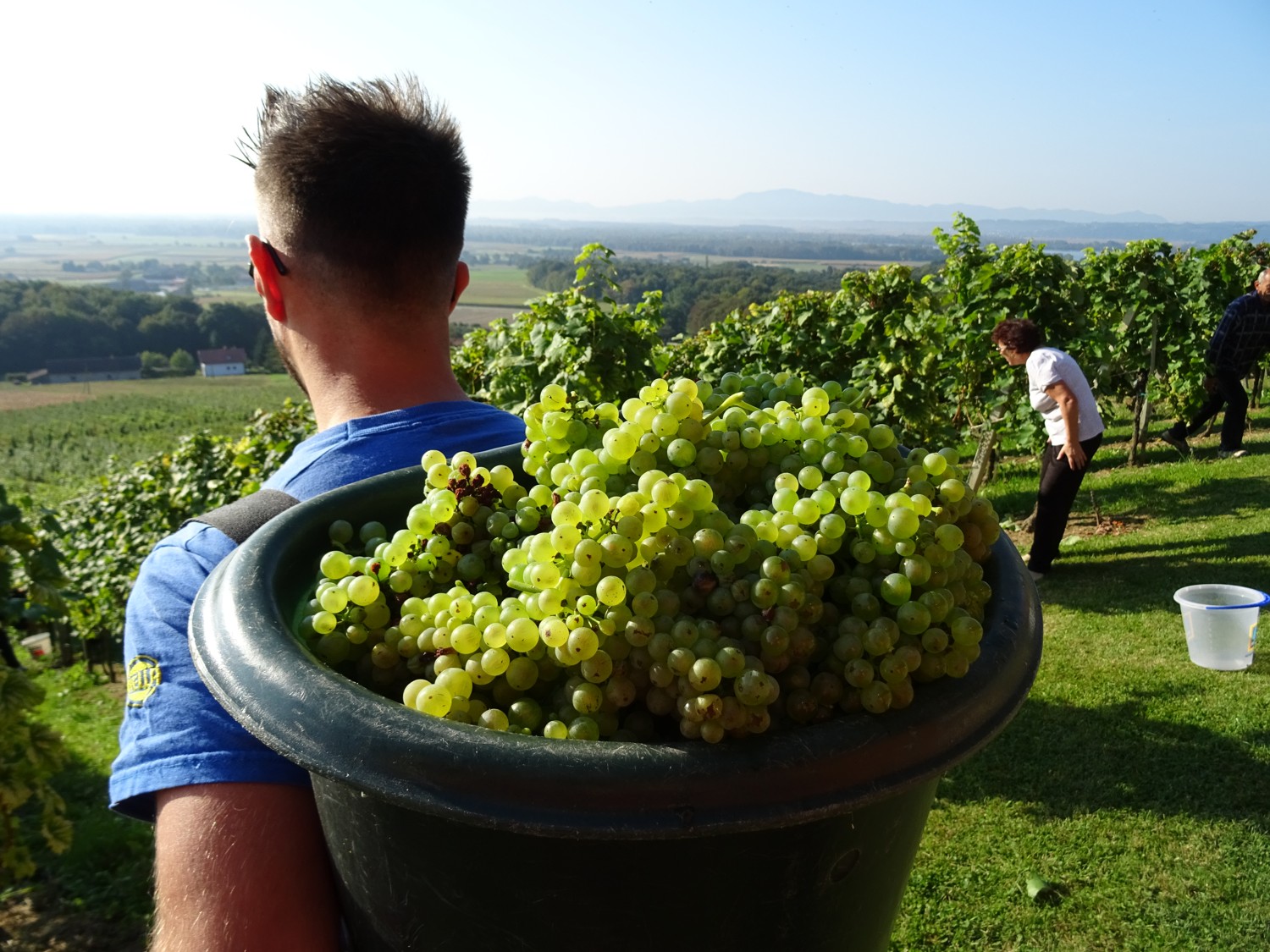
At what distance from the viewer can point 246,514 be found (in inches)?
54.2

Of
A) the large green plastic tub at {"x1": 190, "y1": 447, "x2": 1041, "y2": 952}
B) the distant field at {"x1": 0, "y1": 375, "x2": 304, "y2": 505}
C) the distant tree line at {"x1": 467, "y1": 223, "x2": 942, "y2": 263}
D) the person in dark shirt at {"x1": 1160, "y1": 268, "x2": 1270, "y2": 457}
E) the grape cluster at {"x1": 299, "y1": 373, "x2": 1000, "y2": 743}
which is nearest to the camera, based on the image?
the large green plastic tub at {"x1": 190, "y1": 447, "x2": 1041, "y2": 952}

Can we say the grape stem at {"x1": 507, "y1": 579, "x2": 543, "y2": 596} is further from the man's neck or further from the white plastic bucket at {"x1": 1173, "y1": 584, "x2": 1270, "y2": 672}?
the white plastic bucket at {"x1": 1173, "y1": 584, "x2": 1270, "y2": 672}

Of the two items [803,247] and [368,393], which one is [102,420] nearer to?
[803,247]

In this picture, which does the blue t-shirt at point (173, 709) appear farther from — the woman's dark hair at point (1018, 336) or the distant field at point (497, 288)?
the distant field at point (497, 288)

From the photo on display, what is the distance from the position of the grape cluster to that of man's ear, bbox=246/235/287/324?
1.14 meters

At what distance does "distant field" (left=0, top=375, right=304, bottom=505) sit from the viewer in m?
45.6

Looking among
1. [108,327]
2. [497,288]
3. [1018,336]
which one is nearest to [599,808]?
[1018,336]

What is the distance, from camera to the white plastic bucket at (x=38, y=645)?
561 inches

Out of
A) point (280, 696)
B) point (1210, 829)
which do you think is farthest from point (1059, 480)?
point (280, 696)

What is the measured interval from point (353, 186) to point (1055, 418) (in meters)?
6.71

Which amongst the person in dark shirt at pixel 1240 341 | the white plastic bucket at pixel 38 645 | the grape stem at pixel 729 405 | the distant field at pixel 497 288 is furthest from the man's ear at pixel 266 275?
the distant field at pixel 497 288

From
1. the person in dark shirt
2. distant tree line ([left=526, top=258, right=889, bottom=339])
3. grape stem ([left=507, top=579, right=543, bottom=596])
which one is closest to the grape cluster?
grape stem ([left=507, top=579, right=543, bottom=596])

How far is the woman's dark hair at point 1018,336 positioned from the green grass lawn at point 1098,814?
2089 millimetres

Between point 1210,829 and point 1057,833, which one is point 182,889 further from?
point 1210,829
